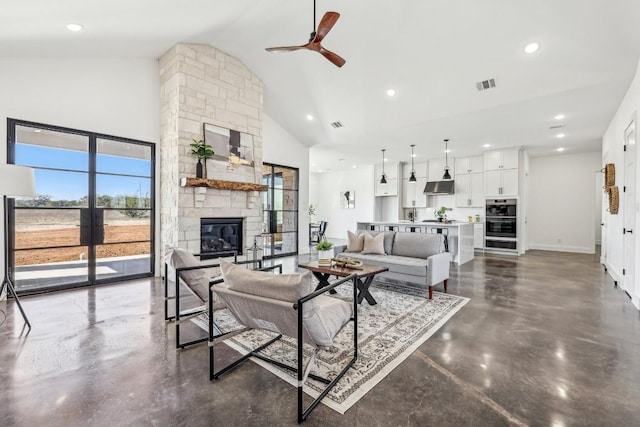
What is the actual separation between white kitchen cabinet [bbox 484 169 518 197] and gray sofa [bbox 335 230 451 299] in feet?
15.9

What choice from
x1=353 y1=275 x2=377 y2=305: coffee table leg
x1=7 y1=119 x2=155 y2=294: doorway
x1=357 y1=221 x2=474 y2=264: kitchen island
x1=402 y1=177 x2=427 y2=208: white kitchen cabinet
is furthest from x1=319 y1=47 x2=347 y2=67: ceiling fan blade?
x1=402 y1=177 x2=427 y2=208: white kitchen cabinet

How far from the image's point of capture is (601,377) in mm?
2191

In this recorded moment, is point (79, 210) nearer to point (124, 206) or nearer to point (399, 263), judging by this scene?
point (124, 206)

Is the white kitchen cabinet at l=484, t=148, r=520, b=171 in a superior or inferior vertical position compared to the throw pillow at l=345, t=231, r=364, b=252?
superior

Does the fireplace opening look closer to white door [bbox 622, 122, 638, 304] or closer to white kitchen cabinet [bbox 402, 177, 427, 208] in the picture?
white door [bbox 622, 122, 638, 304]

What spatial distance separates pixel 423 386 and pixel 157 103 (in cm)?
574

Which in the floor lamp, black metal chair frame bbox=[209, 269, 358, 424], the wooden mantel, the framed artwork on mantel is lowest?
black metal chair frame bbox=[209, 269, 358, 424]

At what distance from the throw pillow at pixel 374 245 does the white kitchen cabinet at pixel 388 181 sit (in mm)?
6059

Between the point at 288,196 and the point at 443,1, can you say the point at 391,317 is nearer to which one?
the point at 443,1

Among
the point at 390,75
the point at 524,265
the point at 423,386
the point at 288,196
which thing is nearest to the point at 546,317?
the point at 423,386

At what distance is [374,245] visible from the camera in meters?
4.97

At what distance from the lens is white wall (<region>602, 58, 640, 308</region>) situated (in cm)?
397

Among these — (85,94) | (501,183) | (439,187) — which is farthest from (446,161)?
(85,94)

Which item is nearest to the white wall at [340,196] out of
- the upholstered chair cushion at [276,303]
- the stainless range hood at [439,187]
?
the stainless range hood at [439,187]
